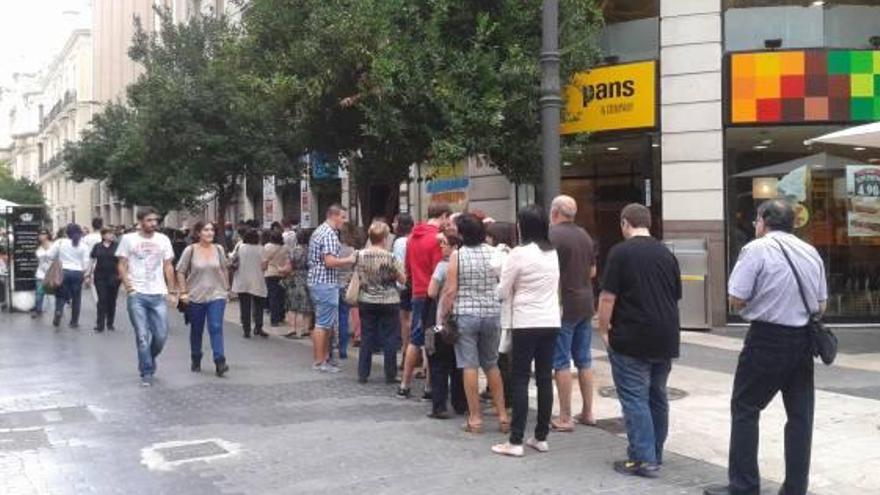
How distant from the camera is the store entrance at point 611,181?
14.8 metres

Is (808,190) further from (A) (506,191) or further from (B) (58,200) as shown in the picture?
(B) (58,200)

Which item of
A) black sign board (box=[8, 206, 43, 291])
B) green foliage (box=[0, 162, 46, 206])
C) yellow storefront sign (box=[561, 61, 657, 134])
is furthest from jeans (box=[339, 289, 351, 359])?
green foliage (box=[0, 162, 46, 206])

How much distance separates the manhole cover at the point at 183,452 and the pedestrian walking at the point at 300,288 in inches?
246

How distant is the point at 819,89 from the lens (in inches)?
544

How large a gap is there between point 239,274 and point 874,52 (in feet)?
33.6

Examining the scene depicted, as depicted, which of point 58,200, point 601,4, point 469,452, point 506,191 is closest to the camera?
point 469,452

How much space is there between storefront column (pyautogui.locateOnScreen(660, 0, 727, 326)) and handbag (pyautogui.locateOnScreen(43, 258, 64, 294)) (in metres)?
10.2

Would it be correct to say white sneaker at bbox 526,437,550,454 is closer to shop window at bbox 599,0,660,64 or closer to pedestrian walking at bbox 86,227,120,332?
shop window at bbox 599,0,660,64

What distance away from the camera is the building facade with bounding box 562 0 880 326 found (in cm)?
1387

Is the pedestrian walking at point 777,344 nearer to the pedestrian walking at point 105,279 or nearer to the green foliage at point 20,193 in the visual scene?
the pedestrian walking at point 105,279

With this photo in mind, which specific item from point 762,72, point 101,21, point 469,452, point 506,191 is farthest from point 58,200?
point 469,452

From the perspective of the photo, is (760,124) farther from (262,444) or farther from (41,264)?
(41,264)

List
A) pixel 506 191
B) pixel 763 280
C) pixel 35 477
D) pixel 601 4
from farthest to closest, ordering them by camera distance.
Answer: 1. pixel 506 191
2. pixel 601 4
3. pixel 35 477
4. pixel 763 280

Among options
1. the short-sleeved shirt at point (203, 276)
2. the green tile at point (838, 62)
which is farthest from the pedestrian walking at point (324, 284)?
the green tile at point (838, 62)
